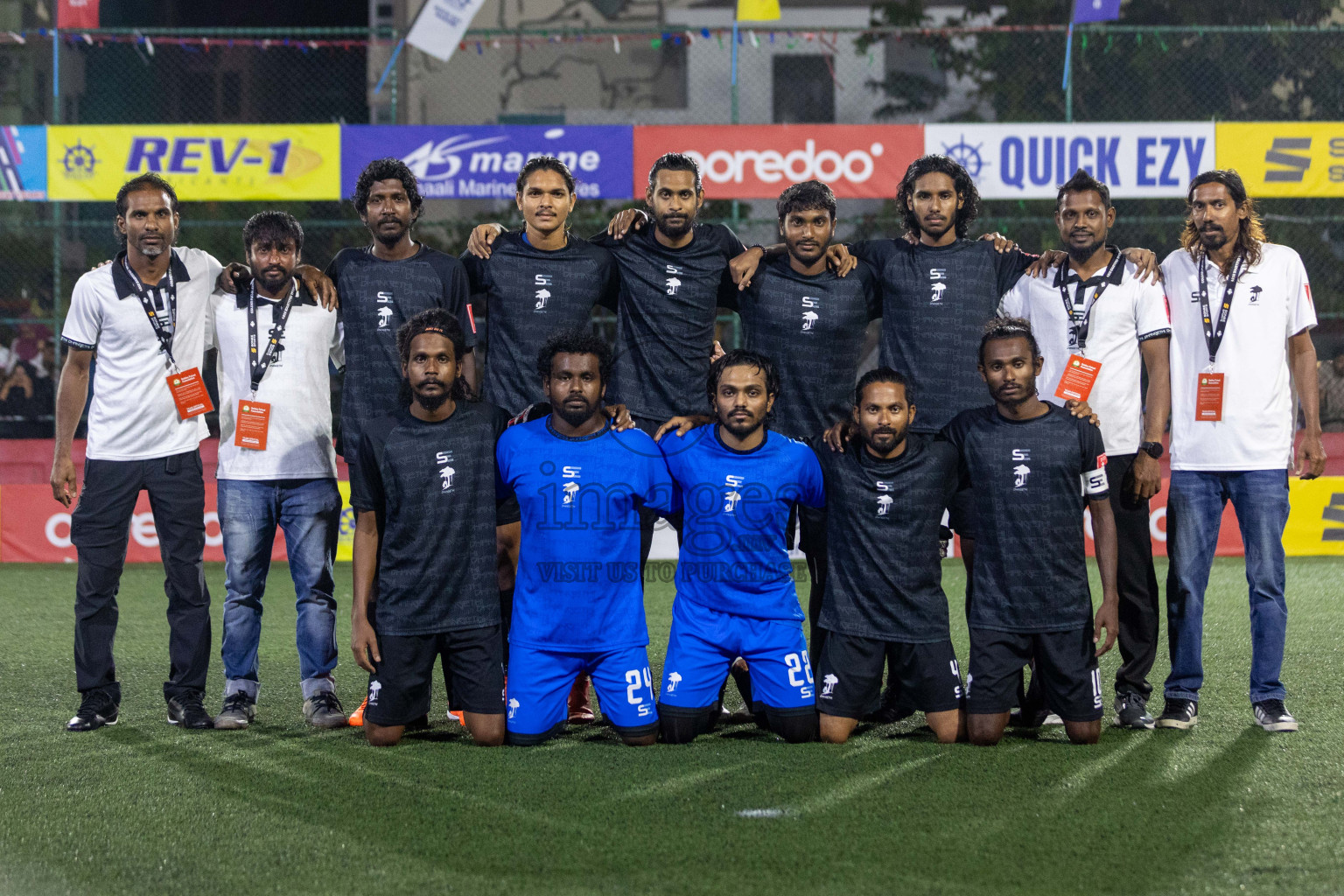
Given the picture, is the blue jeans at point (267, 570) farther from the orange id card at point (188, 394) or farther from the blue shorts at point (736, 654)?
the blue shorts at point (736, 654)

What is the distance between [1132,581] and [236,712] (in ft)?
12.0

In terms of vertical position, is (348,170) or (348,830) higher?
(348,170)

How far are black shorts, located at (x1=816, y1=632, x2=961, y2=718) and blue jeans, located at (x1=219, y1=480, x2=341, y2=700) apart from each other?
6.68ft

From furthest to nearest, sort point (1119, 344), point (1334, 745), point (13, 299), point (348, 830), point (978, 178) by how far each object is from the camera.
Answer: point (13, 299), point (978, 178), point (1119, 344), point (1334, 745), point (348, 830)

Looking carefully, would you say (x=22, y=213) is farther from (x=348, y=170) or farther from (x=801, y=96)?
(x=801, y=96)

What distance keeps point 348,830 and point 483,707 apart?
3.90ft

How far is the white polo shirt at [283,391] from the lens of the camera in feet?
17.9

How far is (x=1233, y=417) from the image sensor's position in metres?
5.29

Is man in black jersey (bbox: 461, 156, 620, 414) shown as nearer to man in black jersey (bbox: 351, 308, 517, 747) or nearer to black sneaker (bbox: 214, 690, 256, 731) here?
man in black jersey (bbox: 351, 308, 517, 747)

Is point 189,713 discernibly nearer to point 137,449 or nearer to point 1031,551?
point 137,449

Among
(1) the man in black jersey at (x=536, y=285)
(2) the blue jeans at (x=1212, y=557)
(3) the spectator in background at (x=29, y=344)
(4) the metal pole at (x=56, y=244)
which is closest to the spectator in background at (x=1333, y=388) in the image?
(2) the blue jeans at (x=1212, y=557)

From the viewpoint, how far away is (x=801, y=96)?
17.8 meters

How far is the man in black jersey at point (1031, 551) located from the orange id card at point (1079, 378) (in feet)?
0.55

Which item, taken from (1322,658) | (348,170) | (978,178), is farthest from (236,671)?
(978,178)
